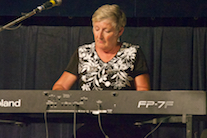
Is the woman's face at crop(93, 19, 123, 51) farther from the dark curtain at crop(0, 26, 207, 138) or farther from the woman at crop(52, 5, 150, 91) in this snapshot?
the dark curtain at crop(0, 26, 207, 138)

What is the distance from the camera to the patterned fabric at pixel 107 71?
1.56 m

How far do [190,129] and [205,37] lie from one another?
197 centimetres

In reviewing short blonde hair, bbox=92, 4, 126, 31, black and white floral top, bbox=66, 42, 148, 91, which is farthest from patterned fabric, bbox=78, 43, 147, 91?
A: short blonde hair, bbox=92, 4, 126, 31

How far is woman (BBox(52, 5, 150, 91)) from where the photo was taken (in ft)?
5.16

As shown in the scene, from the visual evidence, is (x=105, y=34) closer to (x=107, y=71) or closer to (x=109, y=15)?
(x=109, y=15)

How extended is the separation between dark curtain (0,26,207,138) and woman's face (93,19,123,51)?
120 cm

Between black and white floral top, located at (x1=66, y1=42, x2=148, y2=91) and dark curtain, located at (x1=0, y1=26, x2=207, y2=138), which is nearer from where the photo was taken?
black and white floral top, located at (x1=66, y1=42, x2=148, y2=91)

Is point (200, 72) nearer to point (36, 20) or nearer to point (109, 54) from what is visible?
point (109, 54)

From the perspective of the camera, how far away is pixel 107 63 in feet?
5.29

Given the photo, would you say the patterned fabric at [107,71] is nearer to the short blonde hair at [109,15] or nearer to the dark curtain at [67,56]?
the short blonde hair at [109,15]

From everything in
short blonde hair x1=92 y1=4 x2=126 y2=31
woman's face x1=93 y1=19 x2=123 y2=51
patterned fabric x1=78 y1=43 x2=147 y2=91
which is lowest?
patterned fabric x1=78 y1=43 x2=147 y2=91

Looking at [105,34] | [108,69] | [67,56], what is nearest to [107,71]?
[108,69]

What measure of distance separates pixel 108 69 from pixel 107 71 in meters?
0.01

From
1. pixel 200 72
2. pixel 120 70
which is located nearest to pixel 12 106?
pixel 120 70
